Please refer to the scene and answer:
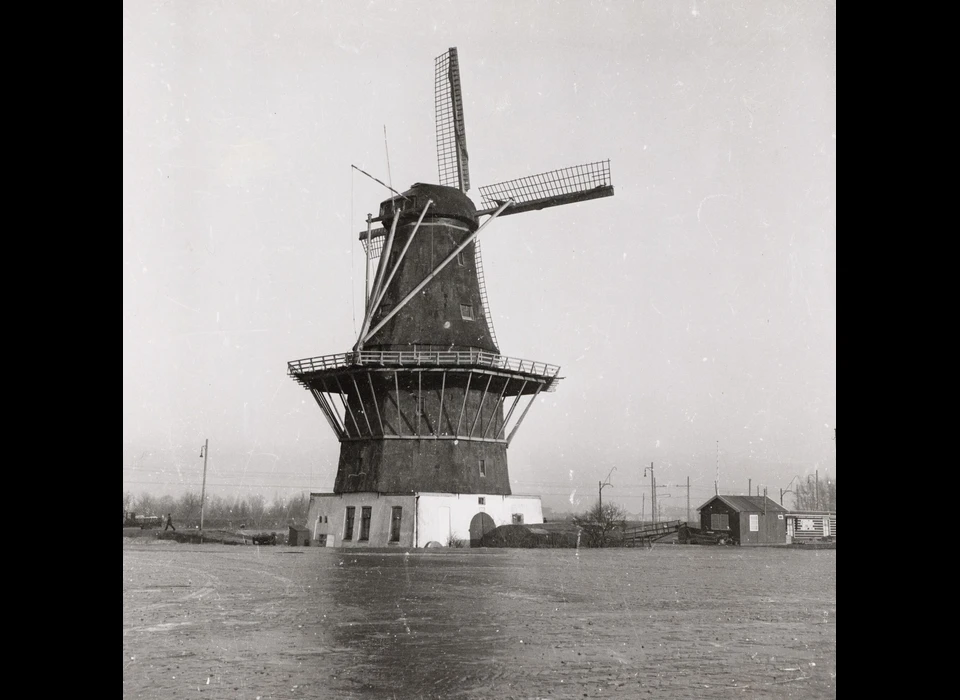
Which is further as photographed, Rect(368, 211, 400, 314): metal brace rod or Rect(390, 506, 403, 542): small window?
Rect(368, 211, 400, 314): metal brace rod

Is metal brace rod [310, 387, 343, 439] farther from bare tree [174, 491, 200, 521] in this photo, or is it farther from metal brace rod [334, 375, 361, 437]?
bare tree [174, 491, 200, 521]

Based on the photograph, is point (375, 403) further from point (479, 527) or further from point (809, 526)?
point (809, 526)

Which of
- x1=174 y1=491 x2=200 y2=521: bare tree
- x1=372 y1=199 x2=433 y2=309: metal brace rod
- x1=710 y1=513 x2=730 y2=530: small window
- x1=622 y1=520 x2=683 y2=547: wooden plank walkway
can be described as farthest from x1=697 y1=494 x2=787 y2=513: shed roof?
x1=174 y1=491 x2=200 y2=521: bare tree

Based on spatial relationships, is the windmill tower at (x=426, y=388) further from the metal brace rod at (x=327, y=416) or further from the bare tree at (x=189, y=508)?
the bare tree at (x=189, y=508)

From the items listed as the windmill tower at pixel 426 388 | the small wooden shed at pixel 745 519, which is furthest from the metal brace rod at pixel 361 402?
the small wooden shed at pixel 745 519

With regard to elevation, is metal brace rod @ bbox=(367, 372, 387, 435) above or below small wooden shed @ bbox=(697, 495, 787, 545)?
above

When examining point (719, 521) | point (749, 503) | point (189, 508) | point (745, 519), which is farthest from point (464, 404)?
point (189, 508)
